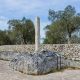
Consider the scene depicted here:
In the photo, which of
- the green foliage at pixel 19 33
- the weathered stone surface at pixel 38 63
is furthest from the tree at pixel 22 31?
the weathered stone surface at pixel 38 63

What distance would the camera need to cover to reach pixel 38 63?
14000 millimetres

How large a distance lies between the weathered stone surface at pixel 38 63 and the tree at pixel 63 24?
20.8m

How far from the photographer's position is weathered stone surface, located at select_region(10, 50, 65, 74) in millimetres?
13816

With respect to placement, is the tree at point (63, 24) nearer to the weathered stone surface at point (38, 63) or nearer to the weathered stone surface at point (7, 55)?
the weathered stone surface at point (7, 55)

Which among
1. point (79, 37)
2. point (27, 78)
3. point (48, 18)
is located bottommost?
point (27, 78)

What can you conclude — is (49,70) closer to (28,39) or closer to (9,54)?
(9,54)

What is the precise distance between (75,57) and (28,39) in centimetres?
2928

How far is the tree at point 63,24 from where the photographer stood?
3559 cm

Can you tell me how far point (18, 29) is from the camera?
46.1m

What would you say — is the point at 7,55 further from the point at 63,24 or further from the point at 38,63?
the point at 63,24

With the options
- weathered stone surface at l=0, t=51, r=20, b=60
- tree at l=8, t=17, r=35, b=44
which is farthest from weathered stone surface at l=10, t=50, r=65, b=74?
tree at l=8, t=17, r=35, b=44

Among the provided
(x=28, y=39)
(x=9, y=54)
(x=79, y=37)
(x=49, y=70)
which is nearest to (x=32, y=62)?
(x=49, y=70)

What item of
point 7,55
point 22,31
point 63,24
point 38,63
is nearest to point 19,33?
point 22,31

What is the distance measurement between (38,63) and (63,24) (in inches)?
Answer: 895
